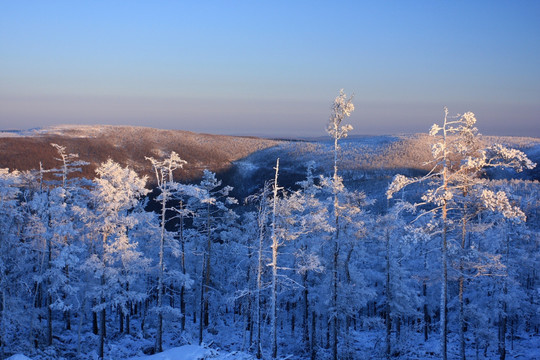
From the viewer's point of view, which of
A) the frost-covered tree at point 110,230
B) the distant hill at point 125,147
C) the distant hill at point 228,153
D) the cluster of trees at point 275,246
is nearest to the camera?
the cluster of trees at point 275,246

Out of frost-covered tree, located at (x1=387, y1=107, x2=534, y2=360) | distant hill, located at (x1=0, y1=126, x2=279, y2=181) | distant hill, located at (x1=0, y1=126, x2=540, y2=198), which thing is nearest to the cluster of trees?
frost-covered tree, located at (x1=387, y1=107, x2=534, y2=360)

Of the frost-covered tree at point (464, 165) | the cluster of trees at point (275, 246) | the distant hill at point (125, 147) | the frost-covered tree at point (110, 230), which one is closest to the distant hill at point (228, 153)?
the distant hill at point (125, 147)

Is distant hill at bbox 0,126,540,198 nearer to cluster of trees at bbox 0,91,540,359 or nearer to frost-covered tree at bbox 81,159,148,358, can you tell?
cluster of trees at bbox 0,91,540,359

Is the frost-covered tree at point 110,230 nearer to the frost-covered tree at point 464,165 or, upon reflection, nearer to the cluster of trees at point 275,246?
the cluster of trees at point 275,246

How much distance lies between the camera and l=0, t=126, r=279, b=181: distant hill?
3904 inches

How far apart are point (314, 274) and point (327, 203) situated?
7092mm

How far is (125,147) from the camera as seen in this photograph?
13488 centimetres

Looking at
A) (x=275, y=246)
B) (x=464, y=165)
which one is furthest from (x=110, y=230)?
(x=464, y=165)

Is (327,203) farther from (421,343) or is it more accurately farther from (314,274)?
(421,343)

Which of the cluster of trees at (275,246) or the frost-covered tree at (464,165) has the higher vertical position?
the frost-covered tree at (464,165)

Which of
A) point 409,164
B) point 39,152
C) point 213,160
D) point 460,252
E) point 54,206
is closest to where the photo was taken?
point 460,252

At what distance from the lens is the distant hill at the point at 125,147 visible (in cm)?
9916

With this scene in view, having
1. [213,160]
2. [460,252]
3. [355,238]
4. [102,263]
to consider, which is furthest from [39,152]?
[460,252]

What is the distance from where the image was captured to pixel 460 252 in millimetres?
14820
